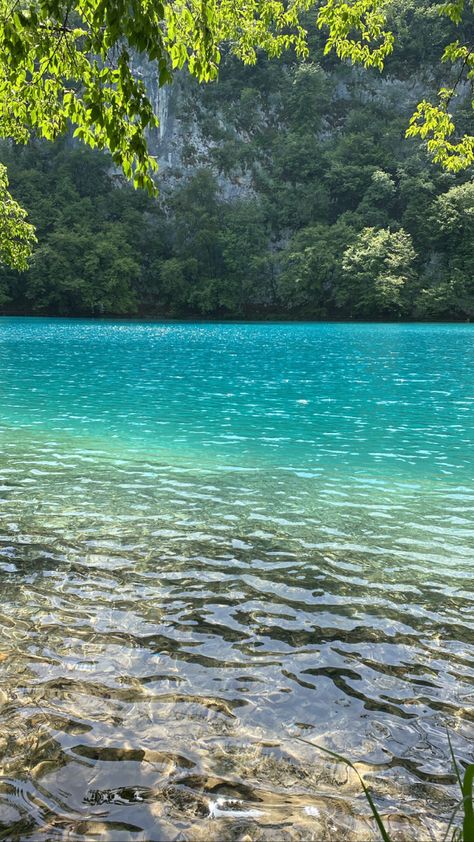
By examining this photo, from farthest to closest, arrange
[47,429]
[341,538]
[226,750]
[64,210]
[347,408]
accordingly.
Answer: [64,210]
[347,408]
[47,429]
[341,538]
[226,750]

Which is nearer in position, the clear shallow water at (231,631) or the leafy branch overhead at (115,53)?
the clear shallow water at (231,631)

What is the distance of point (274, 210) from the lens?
85.6 m

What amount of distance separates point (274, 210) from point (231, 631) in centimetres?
8696

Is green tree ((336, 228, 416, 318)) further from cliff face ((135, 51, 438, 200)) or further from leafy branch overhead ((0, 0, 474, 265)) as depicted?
leafy branch overhead ((0, 0, 474, 265))

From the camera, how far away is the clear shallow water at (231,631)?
9.84 ft

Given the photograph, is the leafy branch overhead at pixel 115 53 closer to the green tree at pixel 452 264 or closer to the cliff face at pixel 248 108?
the green tree at pixel 452 264

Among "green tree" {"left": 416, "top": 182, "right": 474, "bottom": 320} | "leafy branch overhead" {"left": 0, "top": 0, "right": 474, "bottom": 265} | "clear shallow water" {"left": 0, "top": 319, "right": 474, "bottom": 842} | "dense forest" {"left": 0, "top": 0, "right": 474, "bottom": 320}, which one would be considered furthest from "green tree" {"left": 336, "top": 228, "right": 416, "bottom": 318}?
"leafy branch overhead" {"left": 0, "top": 0, "right": 474, "bottom": 265}

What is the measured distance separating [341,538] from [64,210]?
274 ft

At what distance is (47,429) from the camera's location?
13953mm

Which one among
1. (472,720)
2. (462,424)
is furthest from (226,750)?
(462,424)

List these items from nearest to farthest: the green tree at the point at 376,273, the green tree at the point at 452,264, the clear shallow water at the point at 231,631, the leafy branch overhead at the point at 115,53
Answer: the clear shallow water at the point at 231,631, the leafy branch overhead at the point at 115,53, the green tree at the point at 376,273, the green tree at the point at 452,264

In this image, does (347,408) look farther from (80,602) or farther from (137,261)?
(137,261)

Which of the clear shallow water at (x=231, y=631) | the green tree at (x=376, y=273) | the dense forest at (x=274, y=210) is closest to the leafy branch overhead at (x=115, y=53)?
the clear shallow water at (x=231, y=631)

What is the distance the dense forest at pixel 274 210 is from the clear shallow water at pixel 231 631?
206 ft
